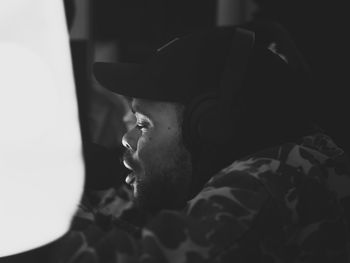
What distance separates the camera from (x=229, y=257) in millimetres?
764

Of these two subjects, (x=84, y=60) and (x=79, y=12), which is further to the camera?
(x=79, y=12)

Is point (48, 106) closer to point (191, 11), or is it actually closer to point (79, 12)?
point (79, 12)

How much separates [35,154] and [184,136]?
46 centimetres

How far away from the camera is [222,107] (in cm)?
90

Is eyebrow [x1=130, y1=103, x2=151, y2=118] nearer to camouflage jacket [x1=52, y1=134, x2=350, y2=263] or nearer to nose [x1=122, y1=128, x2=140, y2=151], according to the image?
nose [x1=122, y1=128, x2=140, y2=151]

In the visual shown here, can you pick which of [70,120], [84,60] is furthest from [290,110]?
[84,60]

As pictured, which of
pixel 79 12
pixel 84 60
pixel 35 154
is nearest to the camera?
pixel 35 154

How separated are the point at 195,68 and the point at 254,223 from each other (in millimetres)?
323

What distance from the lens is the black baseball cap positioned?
98cm

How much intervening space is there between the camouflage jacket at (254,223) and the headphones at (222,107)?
0.06 meters

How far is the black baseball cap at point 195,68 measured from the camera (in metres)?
0.98

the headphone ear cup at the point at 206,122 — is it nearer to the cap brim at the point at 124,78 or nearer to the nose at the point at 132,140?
the cap brim at the point at 124,78

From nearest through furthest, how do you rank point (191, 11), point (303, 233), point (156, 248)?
point (156, 248) → point (303, 233) → point (191, 11)

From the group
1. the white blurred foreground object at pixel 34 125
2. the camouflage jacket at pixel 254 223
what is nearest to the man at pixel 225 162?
the camouflage jacket at pixel 254 223
